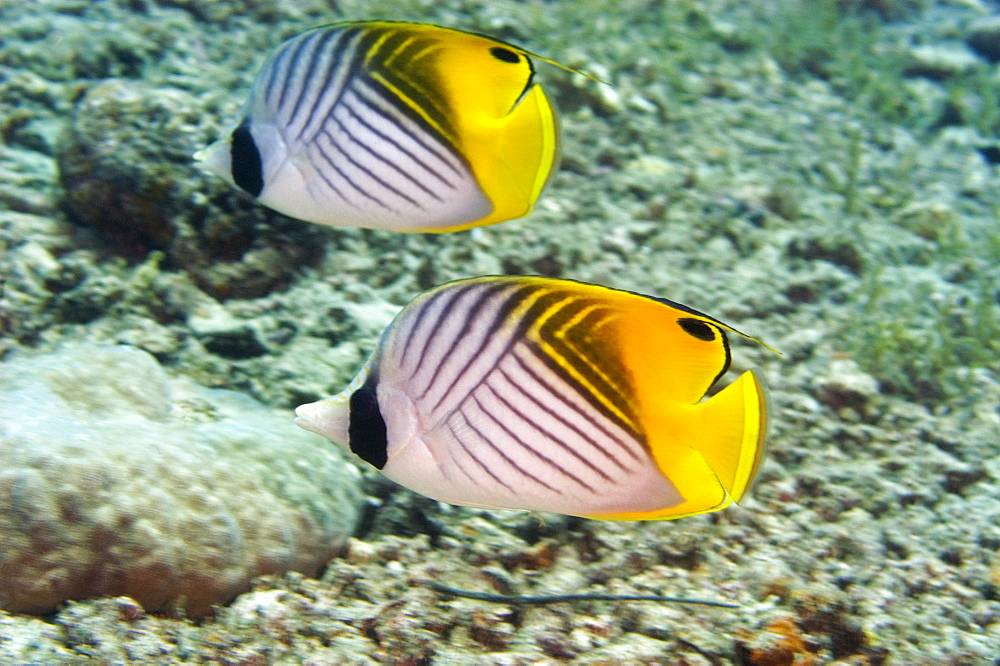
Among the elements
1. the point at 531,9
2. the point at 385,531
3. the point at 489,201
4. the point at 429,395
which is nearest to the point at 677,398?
the point at 429,395

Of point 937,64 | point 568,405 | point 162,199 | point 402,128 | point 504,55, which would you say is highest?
point 937,64

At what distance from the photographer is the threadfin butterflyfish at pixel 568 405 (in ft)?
Answer: 4.59

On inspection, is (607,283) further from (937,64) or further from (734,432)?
(937,64)

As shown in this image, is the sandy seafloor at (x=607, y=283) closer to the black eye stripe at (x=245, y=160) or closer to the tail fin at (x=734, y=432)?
the tail fin at (x=734, y=432)

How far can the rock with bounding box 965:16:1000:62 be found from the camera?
7469 millimetres

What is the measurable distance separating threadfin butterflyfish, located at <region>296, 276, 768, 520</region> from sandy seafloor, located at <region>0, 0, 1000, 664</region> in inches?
25.9

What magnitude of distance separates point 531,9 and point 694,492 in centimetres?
562

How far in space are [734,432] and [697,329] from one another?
211 mm

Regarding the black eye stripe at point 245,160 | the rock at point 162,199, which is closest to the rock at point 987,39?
the rock at point 162,199

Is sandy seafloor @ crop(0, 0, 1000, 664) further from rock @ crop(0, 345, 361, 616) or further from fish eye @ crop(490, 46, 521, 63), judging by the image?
fish eye @ crop(490, 46, 521, 63)

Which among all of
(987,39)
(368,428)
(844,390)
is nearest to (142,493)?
(368,428)

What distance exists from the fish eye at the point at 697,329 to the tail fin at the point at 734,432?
0.33ft

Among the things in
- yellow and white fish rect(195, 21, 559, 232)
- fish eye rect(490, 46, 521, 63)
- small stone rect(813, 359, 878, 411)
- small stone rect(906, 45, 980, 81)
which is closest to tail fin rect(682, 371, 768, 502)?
yellow and white fish rect(195, 21, 559, 232)

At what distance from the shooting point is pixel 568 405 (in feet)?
4.66
